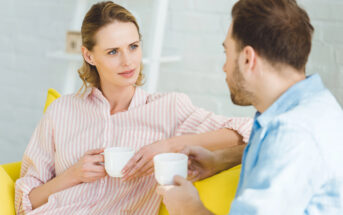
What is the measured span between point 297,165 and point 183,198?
0.33 meters

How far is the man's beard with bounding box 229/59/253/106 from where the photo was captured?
1.17m

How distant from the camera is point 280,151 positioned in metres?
0.97

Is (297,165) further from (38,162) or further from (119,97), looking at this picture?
(38,162)

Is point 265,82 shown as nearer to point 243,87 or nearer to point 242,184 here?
point 243,87

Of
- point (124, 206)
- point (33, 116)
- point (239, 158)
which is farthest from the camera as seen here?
point (33, 116)

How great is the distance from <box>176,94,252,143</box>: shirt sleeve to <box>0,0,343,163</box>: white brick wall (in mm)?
687

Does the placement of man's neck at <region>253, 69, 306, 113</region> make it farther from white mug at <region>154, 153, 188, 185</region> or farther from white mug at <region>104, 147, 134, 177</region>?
white mug at <region>104, 147, 134, 177</region>

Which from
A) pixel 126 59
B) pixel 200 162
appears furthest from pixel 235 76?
pixel 126 59

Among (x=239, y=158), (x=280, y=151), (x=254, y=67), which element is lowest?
(x=239, y=158)

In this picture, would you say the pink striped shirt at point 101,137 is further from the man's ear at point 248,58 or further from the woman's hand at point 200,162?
the man's ear at point 248,58

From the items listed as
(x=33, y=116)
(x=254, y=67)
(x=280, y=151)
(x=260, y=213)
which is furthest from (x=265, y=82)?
(x=33, y=116)

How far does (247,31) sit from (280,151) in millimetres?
312

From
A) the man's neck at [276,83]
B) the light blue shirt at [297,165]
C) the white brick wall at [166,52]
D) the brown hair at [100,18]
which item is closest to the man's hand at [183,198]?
the light blue shirt at [297,165]

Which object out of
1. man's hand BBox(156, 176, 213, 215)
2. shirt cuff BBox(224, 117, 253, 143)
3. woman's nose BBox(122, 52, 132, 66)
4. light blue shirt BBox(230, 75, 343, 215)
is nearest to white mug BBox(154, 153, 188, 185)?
man's hand BBox(156, 176, 213, 215)
